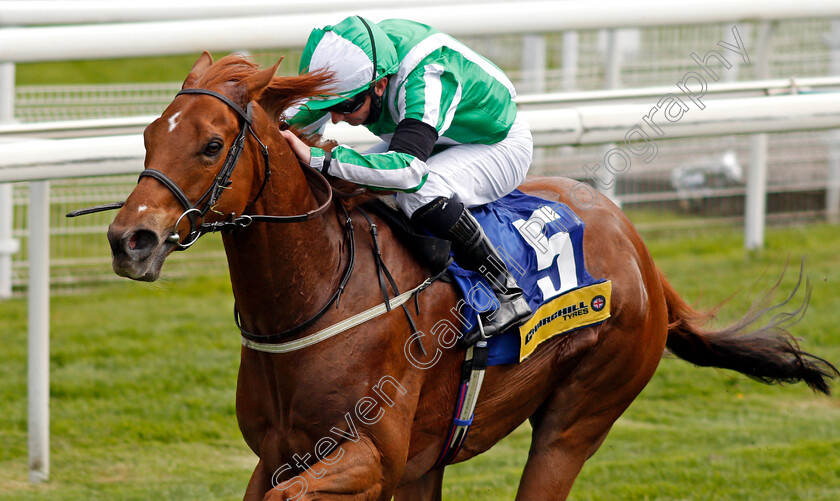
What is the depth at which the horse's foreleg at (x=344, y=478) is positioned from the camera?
262 centimetres

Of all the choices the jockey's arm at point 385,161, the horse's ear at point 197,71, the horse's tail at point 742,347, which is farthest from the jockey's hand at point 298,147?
the horse's tail at point 742,347

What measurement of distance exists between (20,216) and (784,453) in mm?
5112

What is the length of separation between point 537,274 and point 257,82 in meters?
1.11

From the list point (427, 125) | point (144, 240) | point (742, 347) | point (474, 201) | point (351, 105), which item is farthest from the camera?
point (742, 347)

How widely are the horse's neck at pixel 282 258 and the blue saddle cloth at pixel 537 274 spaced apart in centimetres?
46

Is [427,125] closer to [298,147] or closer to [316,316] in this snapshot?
[298,147]

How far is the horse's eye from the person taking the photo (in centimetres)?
243

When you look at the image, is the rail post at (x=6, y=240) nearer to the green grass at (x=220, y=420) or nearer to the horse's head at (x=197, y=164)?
the green grass at (x=220, y=420)

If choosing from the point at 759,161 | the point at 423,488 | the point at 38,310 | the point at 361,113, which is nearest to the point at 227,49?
the point at 38,310

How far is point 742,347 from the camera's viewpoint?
4.00 m

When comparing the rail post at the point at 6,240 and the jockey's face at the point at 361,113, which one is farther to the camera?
the rail post at the point at 6,240

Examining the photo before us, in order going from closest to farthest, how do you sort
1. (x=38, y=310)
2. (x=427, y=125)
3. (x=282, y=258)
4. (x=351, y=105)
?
(x=282, y=258) → (x=427, y=125) → (x=351, y=105) → (x=38, y=310)

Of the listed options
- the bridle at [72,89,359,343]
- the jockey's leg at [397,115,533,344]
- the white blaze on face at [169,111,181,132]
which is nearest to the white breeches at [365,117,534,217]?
the jockey's leg at [397,115,533,344]

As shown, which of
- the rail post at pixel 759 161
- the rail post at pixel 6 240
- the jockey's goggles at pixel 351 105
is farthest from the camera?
the rail post at pixel 759 161
